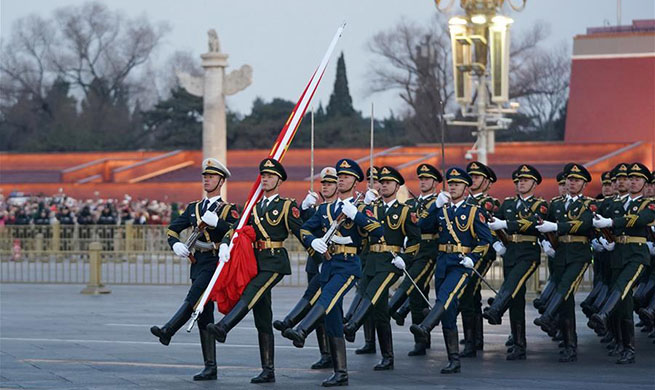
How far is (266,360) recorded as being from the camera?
10.6 meters

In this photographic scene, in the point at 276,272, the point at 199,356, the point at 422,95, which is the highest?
the point at 422,95

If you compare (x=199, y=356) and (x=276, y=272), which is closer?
(x=276, y=272)

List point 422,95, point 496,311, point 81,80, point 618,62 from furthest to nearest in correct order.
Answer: point 81,80 < point 422,95 < point 618,62 < point 496,311

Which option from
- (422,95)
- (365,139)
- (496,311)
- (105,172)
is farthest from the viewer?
(422,95)

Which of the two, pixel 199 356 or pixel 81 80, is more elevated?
pixel 81 80

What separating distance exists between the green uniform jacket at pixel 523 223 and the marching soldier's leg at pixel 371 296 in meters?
1.75

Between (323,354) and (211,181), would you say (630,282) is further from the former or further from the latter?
(211,181)

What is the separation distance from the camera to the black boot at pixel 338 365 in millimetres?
10375

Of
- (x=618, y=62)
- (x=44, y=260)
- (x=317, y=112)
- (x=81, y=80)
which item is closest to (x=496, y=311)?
(x=44, y=260)

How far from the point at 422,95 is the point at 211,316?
2130 inches

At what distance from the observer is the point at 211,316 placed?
432 inches

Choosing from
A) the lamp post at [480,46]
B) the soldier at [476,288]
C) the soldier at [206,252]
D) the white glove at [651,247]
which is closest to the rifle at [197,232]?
the soldier at [206,252]

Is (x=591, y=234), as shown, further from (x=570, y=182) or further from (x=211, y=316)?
(x=211, y=316)

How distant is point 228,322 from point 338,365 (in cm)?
94
